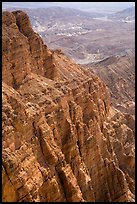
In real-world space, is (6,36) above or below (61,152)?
above

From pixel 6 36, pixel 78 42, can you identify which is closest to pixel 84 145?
pixel 6 36

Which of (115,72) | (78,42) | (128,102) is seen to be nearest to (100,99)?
(128,102)

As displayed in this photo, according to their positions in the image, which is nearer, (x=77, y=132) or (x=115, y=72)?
(x=77, y=132)

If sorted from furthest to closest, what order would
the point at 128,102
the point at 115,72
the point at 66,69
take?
the point at 115,72, the point at 128,102, the point at 66,69

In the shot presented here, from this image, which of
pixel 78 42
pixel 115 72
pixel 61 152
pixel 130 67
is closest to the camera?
pixel 61 152

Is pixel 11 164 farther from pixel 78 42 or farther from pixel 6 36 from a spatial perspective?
pixel 78 42

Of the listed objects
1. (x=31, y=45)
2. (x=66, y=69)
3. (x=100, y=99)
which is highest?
(x=31, y=45)

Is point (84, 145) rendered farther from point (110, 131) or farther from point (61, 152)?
point (110, 131)
